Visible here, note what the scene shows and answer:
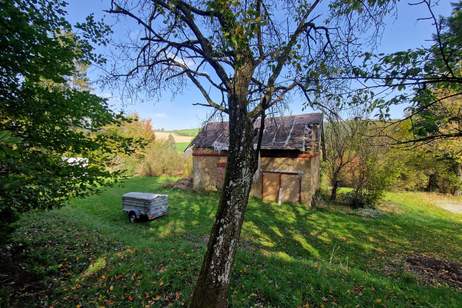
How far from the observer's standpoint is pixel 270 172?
516 inches

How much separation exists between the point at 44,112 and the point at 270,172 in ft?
36.3

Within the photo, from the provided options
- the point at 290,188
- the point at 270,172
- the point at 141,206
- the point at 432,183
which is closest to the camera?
the point at 141,206

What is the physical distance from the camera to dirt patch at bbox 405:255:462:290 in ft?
17.6

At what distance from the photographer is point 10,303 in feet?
11.0

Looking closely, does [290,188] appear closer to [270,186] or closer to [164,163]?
[270,186]

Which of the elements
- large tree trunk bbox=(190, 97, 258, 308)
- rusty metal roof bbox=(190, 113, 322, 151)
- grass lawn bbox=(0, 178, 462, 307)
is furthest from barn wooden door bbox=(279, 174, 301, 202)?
large tree trunk bbox=(190, 97, 258, 308)

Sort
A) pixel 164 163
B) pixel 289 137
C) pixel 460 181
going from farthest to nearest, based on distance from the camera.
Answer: pixel 164 163, pixel 460 181, pixel 289 137

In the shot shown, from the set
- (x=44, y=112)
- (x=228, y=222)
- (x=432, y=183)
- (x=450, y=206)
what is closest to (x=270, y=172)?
(x=228, y=222)

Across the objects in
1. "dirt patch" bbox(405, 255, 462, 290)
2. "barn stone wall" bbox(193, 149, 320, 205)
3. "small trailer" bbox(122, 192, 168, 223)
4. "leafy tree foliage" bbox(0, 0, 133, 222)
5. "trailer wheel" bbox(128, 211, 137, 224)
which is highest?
"leafy tree foliage" bbox(0, 0, 133, 222)

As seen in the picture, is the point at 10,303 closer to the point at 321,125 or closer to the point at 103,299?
the point at 103,299

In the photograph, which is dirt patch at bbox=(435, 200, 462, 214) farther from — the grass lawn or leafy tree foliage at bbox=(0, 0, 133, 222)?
leafy tree foliage at bbox=(0, 0, 133, 222)

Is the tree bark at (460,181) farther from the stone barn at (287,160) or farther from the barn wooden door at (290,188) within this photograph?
the barn wooden door at (290,188)

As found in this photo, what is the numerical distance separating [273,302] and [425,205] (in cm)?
1567

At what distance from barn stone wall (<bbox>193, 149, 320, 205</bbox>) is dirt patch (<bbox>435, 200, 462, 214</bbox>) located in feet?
25.7
